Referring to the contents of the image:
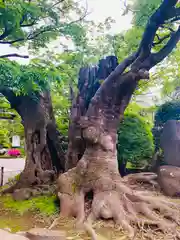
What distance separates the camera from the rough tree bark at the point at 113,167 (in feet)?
15.3

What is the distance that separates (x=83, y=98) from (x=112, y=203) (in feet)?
11.4

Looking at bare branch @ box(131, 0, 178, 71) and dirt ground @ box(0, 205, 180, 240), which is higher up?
bare branch @ box(131, 0, 178, 71)

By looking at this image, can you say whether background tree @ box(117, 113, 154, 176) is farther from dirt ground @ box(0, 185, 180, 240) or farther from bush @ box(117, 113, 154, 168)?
dirt ground @ box(0, 185, 180, 240)

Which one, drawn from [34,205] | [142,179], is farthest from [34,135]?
[142,179]

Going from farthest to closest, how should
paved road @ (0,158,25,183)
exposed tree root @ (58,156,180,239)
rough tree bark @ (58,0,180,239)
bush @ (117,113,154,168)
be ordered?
1. paved road @ (0,158,25,183)
2. bush @ (117,113,154,168)
3. rough tree bark @ (58,0,180,239)
4. exposed tree root @ (58,156,180,239)

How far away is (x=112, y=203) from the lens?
4895mm

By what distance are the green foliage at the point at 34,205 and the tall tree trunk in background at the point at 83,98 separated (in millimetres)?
1269

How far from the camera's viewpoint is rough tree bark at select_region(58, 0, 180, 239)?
4.66 metres

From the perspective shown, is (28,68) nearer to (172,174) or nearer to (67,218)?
(67,218)

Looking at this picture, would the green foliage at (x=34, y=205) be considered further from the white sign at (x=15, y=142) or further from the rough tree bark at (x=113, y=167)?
the white sign at (x=15, y=142)

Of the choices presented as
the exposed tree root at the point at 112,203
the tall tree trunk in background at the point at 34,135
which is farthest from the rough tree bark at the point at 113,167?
the tall tree trunk in background at the point at 34,135

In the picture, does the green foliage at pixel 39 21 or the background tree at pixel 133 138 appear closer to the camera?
the green foliage at pixel 39 21

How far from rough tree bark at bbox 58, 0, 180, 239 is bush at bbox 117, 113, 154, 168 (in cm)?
148

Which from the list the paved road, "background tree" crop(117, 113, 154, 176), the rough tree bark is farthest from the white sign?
the rough tree bark
